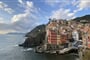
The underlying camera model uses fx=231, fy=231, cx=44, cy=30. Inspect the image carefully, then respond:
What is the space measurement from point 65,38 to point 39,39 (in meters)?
7.83

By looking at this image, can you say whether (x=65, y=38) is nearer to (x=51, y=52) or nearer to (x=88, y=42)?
(x=51, y=52)

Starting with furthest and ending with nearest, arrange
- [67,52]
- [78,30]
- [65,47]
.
Answer: [78,30]
[65,47]
[67,52]

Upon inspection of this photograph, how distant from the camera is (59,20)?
54.7 meters

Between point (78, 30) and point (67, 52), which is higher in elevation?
point (78, 30)

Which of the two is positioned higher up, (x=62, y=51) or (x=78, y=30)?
(x=78, y=30)

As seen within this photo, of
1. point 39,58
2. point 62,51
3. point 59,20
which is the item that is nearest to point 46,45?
point 62,51

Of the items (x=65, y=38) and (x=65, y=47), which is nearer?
(x=65, y=47)

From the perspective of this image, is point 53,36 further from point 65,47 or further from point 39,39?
point 39,39

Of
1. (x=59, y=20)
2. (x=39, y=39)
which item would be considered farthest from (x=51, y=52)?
(x=59, y=20)

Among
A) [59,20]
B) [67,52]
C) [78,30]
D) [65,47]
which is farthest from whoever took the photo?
[59,20]

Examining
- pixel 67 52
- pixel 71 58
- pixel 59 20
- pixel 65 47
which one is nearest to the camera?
pixel 71 58

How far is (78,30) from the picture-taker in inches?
1827

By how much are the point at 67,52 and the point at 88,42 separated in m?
4.59

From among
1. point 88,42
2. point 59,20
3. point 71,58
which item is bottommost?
point 71,58
